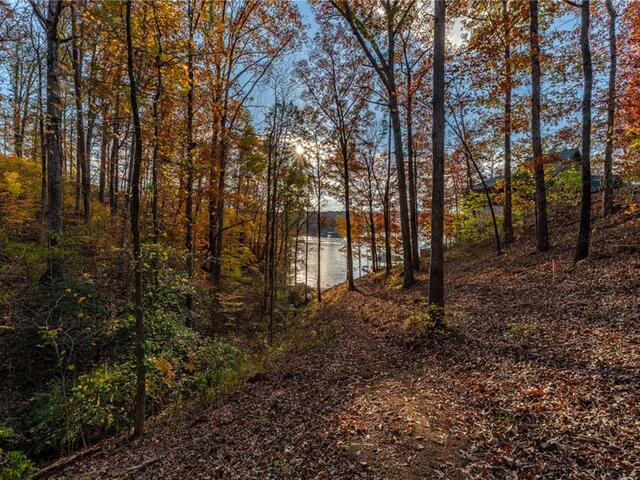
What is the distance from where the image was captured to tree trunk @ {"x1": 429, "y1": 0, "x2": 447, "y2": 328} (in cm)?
621

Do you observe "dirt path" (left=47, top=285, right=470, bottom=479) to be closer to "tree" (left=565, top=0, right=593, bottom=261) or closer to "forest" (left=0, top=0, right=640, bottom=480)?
"forest" (left=0, top=0, right=640, bottom=480)

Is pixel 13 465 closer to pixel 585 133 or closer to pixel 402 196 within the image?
pixel 402 196

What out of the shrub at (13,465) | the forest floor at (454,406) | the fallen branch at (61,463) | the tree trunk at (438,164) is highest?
the tree trunk at (438,164)

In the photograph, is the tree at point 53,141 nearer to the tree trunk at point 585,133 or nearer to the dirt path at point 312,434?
the dirt path at point 312,434

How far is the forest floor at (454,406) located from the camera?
9.88 feet

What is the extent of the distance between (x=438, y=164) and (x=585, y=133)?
194 inches

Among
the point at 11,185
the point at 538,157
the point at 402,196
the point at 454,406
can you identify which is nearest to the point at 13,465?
the point at 454,406

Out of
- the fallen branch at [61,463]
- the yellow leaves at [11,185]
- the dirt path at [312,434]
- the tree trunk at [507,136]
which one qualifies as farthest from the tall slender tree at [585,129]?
the yellow leaves at [11,185]

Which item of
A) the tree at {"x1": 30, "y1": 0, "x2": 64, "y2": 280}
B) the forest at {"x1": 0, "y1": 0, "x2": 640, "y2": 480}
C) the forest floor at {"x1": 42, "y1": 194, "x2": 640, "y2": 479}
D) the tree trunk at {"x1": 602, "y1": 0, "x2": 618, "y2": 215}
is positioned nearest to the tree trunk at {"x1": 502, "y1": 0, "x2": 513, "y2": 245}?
the forest at {"x1": 0, "y1": 0, "x2": 640, "y2": 480}

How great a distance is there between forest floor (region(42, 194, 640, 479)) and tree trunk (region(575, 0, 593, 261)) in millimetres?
614

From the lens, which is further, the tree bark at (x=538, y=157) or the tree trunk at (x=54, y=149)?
the tree bark at (x=538, y=157)

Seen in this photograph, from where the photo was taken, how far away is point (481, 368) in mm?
4688

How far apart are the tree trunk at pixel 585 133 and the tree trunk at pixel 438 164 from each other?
180 inches

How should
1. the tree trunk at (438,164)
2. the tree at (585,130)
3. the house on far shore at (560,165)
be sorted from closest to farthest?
the tree trunk at (438,164)
the tree at (585,130)
the house on far shore at (560,165)
